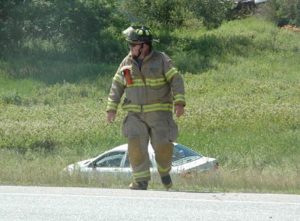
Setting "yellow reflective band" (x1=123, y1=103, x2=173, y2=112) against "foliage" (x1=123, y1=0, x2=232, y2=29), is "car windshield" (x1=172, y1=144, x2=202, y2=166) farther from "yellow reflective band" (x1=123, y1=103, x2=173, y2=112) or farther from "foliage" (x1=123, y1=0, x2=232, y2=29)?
"foliage" (x1=123, y1=0, x2=232, y2=29)

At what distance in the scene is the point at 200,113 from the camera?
25203 millimetres

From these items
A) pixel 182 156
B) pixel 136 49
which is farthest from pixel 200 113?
pixel 136 49

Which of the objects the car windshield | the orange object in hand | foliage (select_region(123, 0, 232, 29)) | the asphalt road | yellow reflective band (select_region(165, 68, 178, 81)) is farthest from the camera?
foliage (select_region(123, 0, 232, 29))

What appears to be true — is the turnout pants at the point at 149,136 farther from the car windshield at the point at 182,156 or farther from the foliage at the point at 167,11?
the foliage at the point at 167,11

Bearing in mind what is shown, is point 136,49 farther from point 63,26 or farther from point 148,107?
point 63,26

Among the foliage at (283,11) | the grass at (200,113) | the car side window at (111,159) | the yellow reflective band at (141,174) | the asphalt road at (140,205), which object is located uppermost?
the asphalt road at (140,205)

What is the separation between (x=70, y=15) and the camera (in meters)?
33.7

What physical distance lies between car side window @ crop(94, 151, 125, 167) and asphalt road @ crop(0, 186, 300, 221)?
703cm

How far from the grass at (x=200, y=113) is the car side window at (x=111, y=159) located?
789mm

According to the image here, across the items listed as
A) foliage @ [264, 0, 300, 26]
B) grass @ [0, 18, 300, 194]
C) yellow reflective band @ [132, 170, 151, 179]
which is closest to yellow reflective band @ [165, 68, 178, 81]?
yellow reflective band @ [132, 170, 151, 179]

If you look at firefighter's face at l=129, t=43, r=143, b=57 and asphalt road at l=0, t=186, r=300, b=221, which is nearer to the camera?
asphalt road at l=0, t=186, r=300, b=221

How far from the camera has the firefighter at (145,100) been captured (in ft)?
27.3

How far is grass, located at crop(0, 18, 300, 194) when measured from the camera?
9.54 metres

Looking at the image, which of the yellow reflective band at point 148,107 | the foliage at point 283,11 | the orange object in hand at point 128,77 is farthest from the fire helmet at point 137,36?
the foliage at point 283,11
